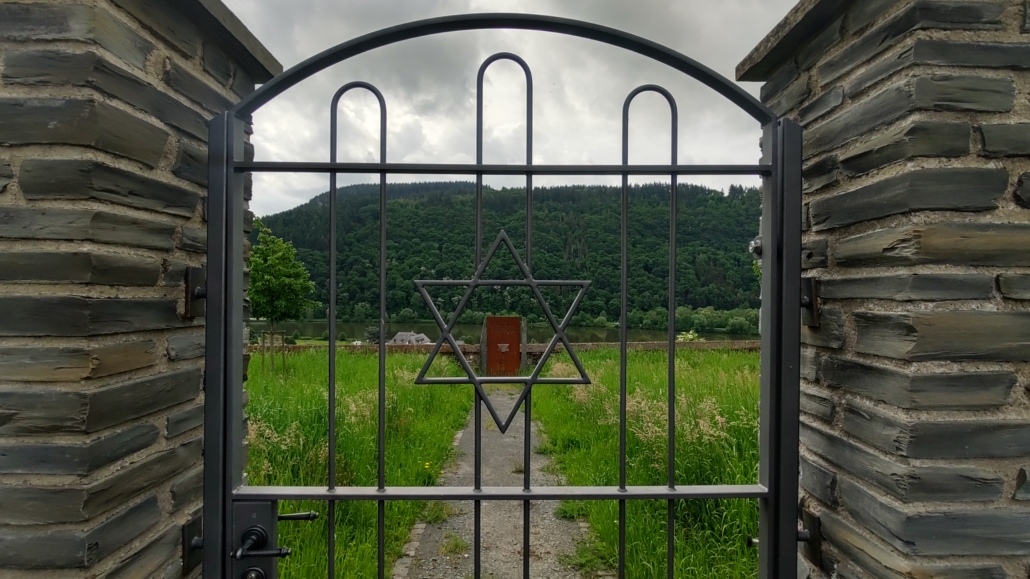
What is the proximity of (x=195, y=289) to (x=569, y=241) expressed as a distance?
1.71 m

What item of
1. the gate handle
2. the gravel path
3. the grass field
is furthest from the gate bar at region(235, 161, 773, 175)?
the gravel path

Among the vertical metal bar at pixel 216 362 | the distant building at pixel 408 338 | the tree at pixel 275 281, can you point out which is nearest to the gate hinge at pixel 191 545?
the vertical metal bar at pixel 216 362

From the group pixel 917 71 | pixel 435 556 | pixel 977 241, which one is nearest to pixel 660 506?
pixel 435 556

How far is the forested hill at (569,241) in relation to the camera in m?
2.37

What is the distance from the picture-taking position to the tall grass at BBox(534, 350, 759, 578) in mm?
2457

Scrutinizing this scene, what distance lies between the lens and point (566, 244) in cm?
250

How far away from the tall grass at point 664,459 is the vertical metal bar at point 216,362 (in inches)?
71.2

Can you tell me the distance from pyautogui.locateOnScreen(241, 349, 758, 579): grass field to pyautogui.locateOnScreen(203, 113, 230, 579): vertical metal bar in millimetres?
1136

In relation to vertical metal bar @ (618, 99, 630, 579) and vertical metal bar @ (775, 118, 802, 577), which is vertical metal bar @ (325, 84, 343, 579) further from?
vertical metal bar @ (775, 118, 802, 577)

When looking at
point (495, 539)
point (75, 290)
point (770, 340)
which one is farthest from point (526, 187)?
point (495, 539)

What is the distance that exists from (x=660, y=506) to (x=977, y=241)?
2340 mm

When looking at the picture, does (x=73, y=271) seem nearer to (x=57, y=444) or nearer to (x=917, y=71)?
(x=57, y=444)

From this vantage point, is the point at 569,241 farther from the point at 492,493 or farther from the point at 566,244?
the point at 492,493

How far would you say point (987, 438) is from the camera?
1067 millimetres
